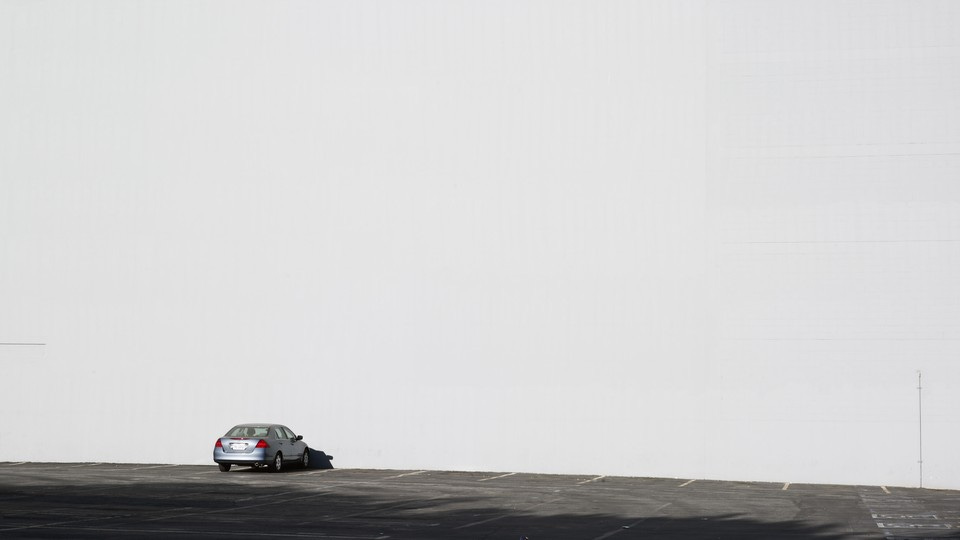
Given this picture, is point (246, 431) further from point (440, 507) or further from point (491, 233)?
point (440, 507)

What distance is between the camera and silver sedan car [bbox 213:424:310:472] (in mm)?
33094

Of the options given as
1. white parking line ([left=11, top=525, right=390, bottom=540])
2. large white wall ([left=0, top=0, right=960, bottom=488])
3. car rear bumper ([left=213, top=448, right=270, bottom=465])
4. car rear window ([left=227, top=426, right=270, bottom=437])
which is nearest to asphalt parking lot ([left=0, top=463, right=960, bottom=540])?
white parking line ([left=11, top=525, right=390, bottom=540])

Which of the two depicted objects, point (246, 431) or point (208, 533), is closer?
point (208, 533)

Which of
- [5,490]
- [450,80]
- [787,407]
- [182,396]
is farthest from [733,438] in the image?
[5,490]

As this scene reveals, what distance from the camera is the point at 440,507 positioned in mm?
22656

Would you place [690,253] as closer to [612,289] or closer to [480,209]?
[612,289]

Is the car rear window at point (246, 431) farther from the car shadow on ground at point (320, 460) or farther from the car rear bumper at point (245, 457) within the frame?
the car shadow on ground at point (320, 460)

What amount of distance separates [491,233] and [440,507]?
48.0ft

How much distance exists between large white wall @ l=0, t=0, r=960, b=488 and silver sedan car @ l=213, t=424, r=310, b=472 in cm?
180

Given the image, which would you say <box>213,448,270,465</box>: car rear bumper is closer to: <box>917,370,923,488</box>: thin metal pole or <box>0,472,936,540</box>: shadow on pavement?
<box>0,472,936,540</box>: shadow on pavement

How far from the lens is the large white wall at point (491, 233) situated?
3397 centimetres

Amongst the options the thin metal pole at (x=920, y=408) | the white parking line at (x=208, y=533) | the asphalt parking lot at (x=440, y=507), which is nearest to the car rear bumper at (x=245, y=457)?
the asphalt parking lot at (x=440, y=507)

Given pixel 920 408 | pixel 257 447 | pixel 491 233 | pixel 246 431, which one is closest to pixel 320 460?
pixel 246 431

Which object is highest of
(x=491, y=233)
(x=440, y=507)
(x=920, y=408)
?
(x=491, y=233)
